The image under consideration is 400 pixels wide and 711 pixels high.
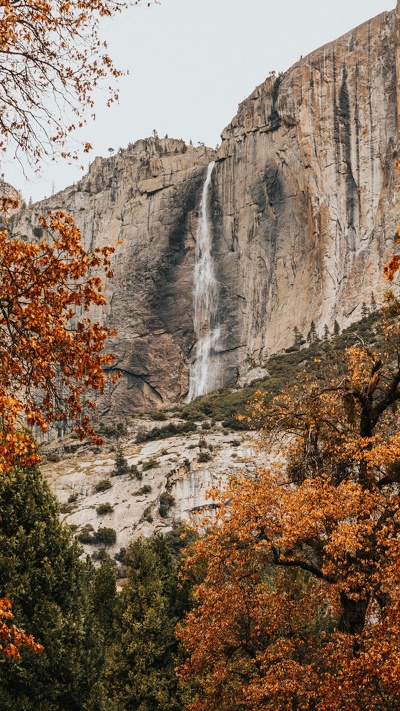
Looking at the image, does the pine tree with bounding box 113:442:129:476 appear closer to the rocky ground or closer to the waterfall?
the rocky ground

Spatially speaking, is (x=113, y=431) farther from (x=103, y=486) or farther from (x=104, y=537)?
(x=104, y=537)

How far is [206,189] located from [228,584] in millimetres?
86438

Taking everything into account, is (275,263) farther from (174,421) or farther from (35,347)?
(35,347)

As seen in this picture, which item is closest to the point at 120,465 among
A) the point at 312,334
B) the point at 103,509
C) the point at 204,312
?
the point at 103,509

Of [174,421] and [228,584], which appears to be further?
[174,421]

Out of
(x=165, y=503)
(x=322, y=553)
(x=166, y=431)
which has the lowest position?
(x=165, y=503)

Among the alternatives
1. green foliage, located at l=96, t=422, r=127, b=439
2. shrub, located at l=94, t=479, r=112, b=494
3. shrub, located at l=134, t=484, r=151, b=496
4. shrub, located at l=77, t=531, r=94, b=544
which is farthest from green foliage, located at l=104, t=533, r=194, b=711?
green foliage, located at l=96, t=422, r=127, b=439

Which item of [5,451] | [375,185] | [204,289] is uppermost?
[375,185]

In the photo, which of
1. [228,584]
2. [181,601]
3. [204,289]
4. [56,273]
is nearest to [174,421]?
[204,289]

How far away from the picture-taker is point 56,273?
27.0 ft

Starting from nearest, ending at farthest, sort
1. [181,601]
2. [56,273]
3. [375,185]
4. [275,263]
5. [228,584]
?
[56,273] < [228,584] < [181,601] < [375,185] < [275,263]

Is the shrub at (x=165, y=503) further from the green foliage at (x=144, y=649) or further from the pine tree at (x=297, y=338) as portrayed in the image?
the green foliage at (x=144, y=649)

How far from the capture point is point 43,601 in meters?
16.6

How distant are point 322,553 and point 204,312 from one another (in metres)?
80.9
